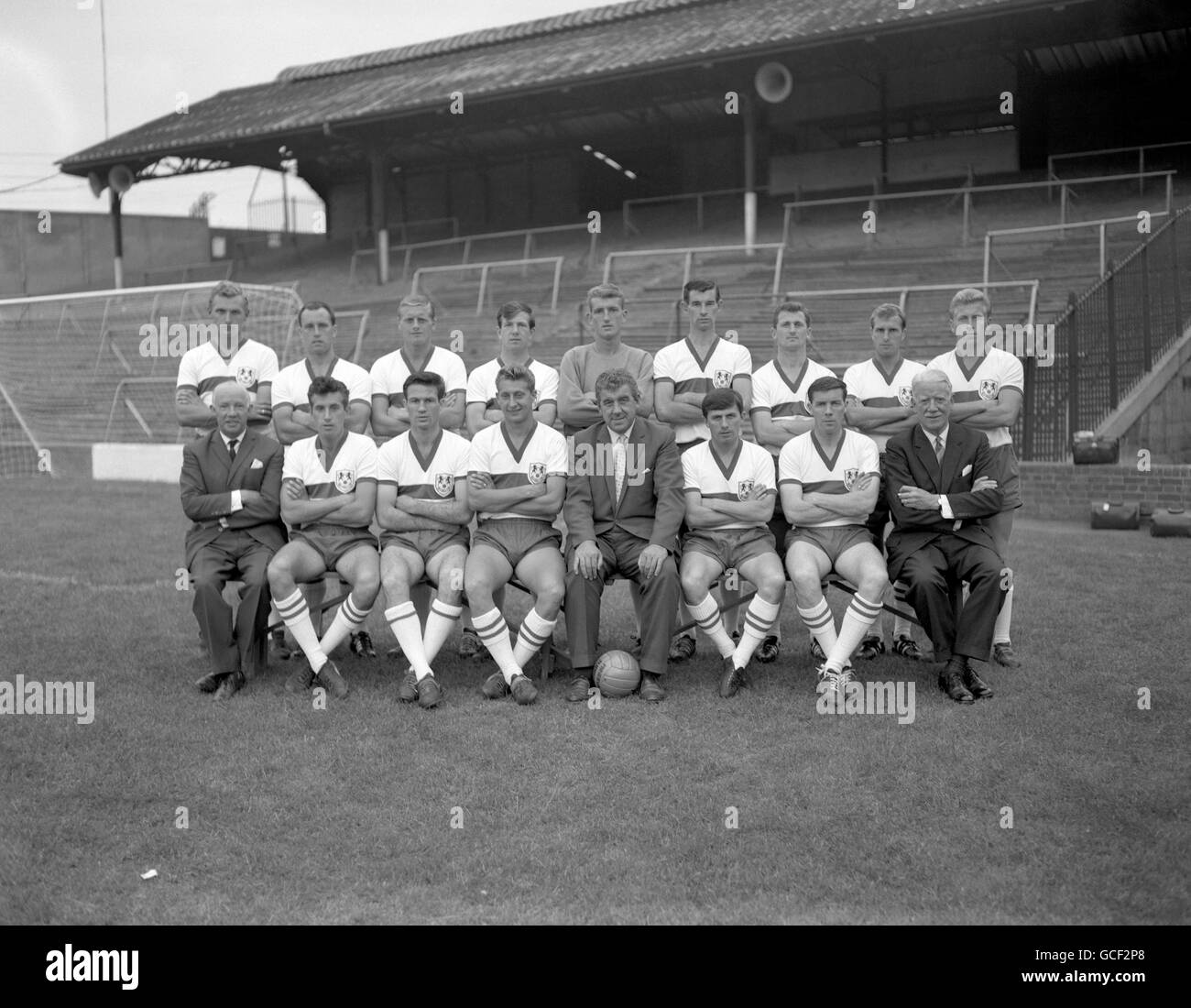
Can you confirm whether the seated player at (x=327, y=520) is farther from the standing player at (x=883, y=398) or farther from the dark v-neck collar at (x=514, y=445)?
the standing player at (x=883, y=398)

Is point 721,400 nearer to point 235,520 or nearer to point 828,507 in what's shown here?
point 828,507

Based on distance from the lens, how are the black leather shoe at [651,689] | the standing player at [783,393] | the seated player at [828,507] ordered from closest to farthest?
the black leather shoe at [651,689] → the seated player at [828,507] → the standing player at [783,393]

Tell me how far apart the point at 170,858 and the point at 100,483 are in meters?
13.6

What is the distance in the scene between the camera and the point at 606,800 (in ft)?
15.9

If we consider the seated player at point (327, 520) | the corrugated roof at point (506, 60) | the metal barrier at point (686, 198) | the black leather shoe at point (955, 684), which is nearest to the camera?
the black leather shoe at point (955, 684)

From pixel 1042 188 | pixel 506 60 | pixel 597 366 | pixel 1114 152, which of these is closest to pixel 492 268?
pixel 506 60

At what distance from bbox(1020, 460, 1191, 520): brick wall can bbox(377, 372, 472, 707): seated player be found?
803 cm

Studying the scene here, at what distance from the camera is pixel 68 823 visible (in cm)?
467

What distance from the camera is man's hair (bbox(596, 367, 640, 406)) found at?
6.50 metres

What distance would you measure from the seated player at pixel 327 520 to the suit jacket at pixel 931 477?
2930mm

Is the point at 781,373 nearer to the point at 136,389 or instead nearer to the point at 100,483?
the point at 100,483

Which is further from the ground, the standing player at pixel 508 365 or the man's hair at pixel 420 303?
the man's hair at pixel 420 303

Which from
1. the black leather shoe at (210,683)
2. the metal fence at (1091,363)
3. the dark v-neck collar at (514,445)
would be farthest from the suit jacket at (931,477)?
the metal fence at (1091,363)

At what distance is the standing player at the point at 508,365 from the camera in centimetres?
705
